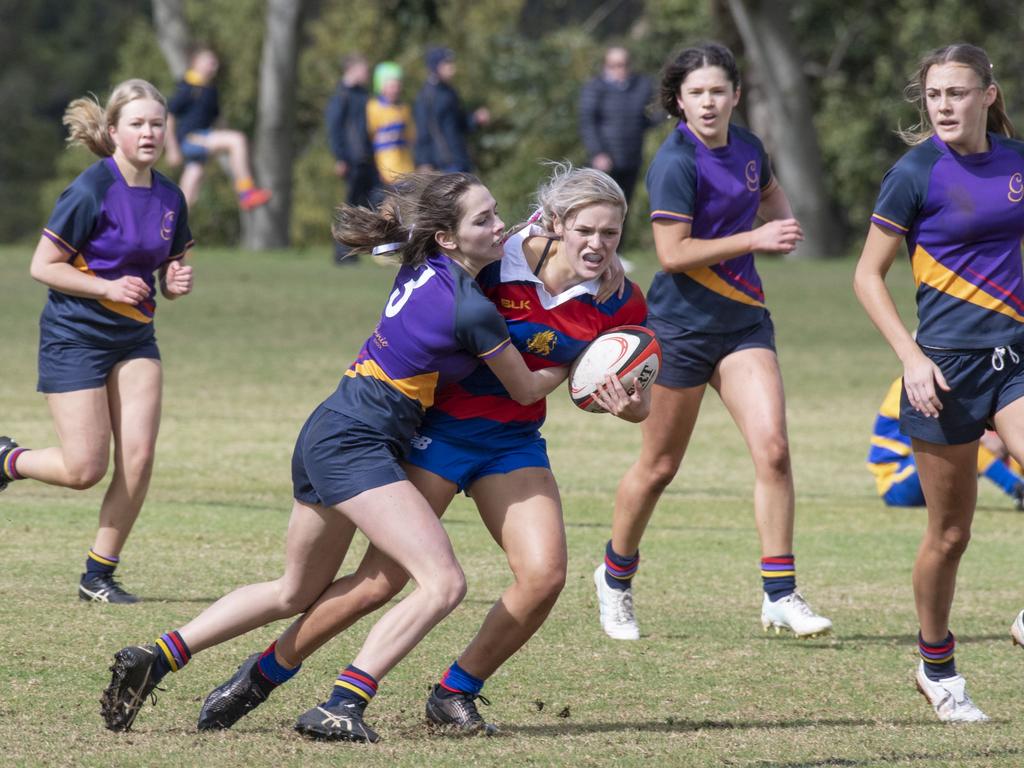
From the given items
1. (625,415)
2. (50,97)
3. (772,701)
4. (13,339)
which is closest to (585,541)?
(772,701)

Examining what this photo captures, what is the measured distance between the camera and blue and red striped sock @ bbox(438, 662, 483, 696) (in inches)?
215

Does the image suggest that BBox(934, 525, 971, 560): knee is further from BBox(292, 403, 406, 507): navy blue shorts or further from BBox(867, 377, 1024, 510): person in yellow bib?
BBox(867, 377, 1024, 510): person in yellow bib

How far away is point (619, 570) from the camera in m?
7.27

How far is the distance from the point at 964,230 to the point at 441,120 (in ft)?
56.2

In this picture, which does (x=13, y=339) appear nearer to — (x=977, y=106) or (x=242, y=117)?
(x=977, y=106)

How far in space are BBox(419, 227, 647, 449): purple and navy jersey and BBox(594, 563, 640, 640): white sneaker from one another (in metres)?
1.75

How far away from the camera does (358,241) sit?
5469mm

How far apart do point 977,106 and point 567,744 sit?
8.01ft

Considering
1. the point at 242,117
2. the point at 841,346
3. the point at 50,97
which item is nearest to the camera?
the point at 841,346

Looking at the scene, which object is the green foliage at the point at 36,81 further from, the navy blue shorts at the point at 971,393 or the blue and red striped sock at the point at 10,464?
the navy blue shorts at the point at 971,393

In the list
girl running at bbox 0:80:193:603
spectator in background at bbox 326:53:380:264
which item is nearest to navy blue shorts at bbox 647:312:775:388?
girl running at bbox 0:80:193:603

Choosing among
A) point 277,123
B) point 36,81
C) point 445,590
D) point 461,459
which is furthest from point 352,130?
point 36,81

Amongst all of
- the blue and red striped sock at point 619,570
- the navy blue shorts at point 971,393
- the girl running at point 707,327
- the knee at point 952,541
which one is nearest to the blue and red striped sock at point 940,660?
the knee at point 952,541

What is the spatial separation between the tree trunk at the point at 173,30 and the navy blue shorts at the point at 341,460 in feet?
89.1
